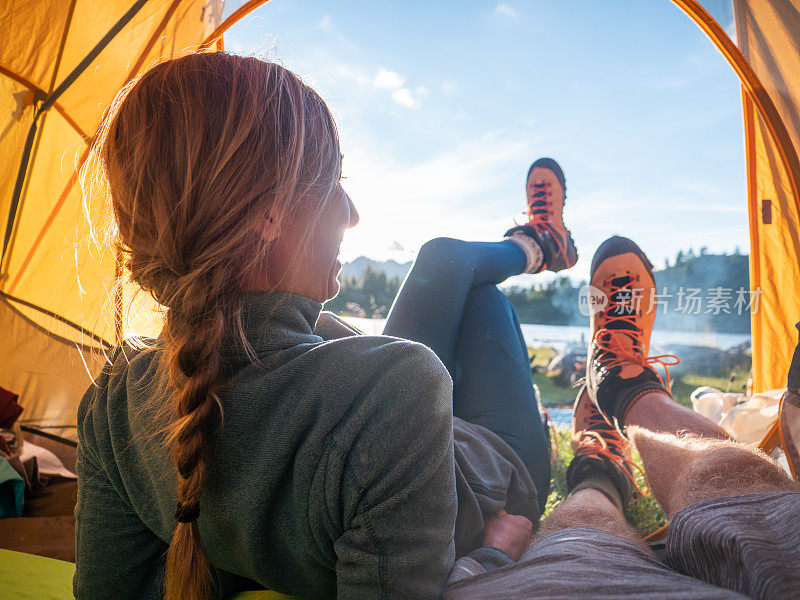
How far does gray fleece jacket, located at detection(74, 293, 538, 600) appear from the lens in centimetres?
46

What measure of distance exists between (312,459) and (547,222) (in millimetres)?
1287

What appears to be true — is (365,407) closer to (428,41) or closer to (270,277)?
(270,277)

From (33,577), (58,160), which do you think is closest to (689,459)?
(33,577)

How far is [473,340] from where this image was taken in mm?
955

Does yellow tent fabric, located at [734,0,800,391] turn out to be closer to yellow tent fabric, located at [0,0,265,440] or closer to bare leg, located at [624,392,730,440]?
bare leg, located at [624,392,730,440]

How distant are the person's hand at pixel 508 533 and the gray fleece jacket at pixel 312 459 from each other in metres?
0.23

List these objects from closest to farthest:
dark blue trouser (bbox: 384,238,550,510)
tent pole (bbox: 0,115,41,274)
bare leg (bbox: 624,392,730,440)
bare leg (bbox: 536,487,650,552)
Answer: bare leg (bbox: 536,487,650,552)
dark blue trouser (bbox: 384,238,550,510)
bare leg (bbox: 624,392,730,440)
tent pole (bbox: 0,115,41,274)

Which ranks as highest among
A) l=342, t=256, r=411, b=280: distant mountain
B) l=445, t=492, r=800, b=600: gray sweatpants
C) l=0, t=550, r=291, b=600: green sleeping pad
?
l=342, t=256, r=411, b=280: distant mountain

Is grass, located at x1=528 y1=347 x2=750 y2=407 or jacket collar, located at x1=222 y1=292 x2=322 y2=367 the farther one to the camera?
grass, located at x1=528 y1=347 x2=750 y2=407

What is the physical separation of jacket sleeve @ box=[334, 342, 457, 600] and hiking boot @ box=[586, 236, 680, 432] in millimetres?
947

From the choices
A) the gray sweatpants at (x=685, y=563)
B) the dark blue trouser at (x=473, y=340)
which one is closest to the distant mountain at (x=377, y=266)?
the dark blue trouser at (x=473, y=340)

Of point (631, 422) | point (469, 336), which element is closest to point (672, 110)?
point (631, 422)

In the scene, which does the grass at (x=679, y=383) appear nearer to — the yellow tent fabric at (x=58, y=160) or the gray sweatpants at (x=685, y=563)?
the gray sweatpants at (x=685, y=563)

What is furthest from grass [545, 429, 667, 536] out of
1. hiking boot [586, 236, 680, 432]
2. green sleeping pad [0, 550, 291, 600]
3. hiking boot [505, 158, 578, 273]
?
green sleeping pad [0, 550, 291, 600]
